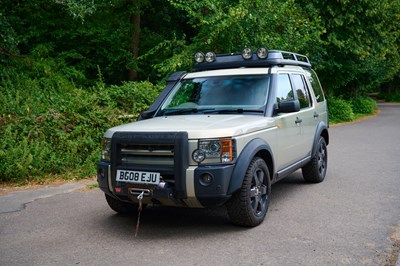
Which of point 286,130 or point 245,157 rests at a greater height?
point 286,130

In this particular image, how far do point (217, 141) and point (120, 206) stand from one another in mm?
1821

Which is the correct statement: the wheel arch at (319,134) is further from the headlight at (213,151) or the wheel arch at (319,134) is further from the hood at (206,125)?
the headlight at (213,151)

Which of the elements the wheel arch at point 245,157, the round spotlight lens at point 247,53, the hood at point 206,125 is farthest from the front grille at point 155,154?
the round spotlight lens at point 247,53

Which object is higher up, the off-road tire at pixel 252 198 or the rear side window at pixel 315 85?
the rear side window at pixel 315 85

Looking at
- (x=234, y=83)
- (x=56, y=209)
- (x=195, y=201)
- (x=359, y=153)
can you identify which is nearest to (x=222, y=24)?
(x=359, y=153)

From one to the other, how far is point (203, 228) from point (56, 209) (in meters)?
2.36

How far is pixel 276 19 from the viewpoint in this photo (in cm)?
1360

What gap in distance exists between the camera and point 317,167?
25.5 feet

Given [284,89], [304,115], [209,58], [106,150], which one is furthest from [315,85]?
[106,150]

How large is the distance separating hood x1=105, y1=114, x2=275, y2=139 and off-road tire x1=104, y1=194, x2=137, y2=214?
946 millimetres

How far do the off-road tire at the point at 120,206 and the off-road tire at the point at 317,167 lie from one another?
3.21m

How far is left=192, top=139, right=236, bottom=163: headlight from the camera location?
15.8 ft

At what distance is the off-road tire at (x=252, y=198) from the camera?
199 inches

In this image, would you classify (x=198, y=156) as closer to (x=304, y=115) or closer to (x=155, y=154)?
(x=155, y=154)
